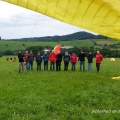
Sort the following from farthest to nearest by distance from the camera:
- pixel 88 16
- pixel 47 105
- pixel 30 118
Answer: pixel 88 16
pixel 47 105
pixel 30 118

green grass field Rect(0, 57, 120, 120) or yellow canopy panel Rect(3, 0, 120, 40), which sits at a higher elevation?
yellow canopy panel Rect(3, 0, 120, 40)

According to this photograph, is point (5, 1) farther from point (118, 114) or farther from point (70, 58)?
point (70, 58)

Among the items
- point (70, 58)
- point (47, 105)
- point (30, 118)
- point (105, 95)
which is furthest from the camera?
point (70, 58)

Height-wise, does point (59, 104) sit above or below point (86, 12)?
below

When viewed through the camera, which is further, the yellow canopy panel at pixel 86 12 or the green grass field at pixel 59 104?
the yellow canopy panel at pixel 86 12

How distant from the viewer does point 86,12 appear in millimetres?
10023

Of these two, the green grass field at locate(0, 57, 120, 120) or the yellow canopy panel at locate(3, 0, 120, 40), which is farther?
the yellow canopy panel at locate(3, 0, 120, 40)

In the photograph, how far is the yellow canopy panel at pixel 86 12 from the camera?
9.53 meters

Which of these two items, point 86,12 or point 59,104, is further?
point 86,12

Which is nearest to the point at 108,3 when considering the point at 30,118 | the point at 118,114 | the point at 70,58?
the point at 118,114

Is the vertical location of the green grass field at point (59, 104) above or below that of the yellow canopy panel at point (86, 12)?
below

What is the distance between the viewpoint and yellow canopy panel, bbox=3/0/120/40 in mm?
9531

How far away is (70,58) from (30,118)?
18.0 m

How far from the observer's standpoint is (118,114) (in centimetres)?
805
